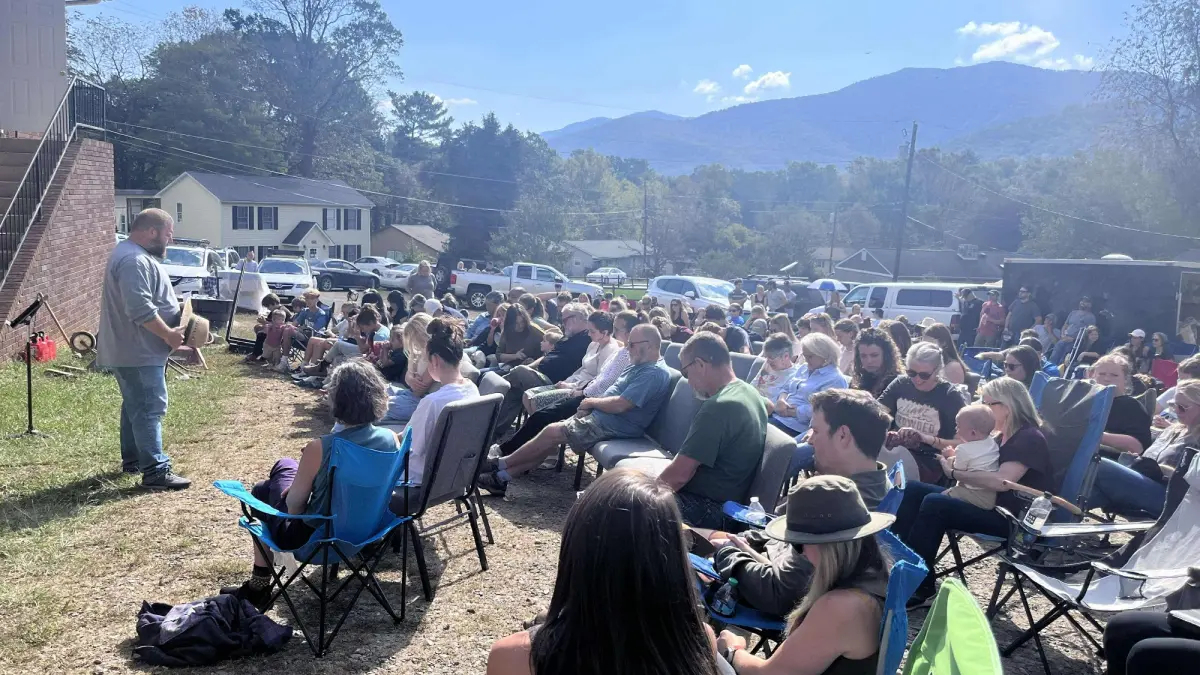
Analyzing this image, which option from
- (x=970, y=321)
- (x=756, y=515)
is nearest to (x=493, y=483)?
(x=756, y=515)

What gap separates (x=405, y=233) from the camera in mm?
62781

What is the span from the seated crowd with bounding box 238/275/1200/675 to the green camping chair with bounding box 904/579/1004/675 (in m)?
0.36

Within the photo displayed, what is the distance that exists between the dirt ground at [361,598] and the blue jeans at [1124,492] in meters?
0.84

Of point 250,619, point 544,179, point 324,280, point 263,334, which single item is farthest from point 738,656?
point 544,179

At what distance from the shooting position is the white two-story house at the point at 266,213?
4681 cm

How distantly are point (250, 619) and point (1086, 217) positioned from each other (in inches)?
1854

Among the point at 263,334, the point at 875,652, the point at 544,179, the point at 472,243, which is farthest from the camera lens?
the point at 544,179

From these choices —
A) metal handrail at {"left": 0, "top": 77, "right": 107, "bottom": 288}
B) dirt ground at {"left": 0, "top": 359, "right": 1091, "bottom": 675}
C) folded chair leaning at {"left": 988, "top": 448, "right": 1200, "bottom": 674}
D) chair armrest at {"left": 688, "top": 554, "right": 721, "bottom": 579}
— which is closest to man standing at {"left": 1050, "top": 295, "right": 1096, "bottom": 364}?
dirt ground at {"left": 0, "top": 359, "right": 1091, "bottom": 675}

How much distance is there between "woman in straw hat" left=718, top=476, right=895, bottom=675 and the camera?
246 cm

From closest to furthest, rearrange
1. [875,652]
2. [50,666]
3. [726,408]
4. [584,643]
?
[584,643], [875,652], [50,666], [726,408]

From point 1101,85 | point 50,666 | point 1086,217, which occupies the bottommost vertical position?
point 50,666

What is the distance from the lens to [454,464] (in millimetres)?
4719

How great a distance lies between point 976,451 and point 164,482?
214 inches

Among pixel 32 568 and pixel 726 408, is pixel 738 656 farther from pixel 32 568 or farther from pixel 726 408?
pixel 32 568
